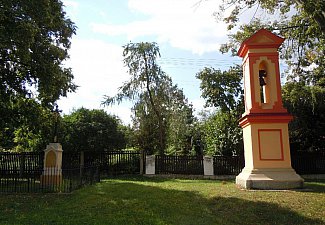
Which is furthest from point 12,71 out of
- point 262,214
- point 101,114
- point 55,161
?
point 262,214

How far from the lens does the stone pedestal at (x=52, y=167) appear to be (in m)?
15.3

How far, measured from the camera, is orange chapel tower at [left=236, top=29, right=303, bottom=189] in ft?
37.9

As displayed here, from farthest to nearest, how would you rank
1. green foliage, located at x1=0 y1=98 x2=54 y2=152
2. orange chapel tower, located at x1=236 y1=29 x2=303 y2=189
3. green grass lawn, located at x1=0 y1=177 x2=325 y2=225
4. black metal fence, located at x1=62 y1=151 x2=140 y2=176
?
black metal fence, located at x1=62 y1=151 x2=140 y2=176 → green foliage, located at x1=0 y1=98 x2=54 y2=152 → orange chapel tower, located at x1=236 y1=29 x2=303 y2=189 → green grass lawn, located at x1=0 y1=177 x2=325 y2=225

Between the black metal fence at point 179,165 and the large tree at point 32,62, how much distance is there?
749cm

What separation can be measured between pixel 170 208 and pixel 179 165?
11957 mm

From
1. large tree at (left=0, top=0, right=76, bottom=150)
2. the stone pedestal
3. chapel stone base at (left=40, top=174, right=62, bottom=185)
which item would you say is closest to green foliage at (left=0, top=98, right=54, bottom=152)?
large tree at (left=0, top=0, right=76, bottom=150)

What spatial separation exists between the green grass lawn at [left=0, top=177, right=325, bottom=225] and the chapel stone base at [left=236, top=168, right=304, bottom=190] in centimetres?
52

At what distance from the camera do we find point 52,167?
52.3 feet

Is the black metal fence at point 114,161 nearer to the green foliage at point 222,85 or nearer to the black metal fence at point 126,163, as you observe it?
the black metal fence at point 126,163

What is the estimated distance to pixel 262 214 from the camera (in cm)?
796

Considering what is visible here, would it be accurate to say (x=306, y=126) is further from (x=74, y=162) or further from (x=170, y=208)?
(x=170, y=208)

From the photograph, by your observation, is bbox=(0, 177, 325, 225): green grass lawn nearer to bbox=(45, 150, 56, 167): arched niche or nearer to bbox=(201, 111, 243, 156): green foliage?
bbox=(45, 150, 56, 167): arched niche

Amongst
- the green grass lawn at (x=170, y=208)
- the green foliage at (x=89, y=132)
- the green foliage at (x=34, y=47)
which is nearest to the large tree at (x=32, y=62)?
the green foliage at (x=34, y=47)

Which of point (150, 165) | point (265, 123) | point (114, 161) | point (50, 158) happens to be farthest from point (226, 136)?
point (50, 158)
